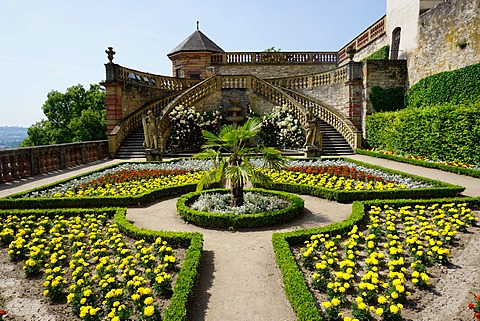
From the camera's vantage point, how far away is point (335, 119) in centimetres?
1958

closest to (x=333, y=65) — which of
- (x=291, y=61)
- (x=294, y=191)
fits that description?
(x=291, y=61)

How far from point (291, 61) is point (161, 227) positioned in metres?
23.6

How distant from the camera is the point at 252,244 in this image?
215 inches

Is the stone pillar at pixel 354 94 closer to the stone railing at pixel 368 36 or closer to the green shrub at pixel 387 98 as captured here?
the green shrub at pixel 387 98

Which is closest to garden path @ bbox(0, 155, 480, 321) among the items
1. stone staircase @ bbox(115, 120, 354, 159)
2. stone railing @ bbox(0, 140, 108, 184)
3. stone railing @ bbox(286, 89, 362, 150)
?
stone railing @ bbox(0, 140, 108, 184)

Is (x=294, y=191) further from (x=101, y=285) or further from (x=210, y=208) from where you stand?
(x=101, y=285)

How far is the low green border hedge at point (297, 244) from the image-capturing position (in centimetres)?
327

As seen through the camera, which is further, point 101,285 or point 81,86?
point 81,86

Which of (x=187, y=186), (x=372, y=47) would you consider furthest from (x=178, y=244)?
(x=372, y=47)

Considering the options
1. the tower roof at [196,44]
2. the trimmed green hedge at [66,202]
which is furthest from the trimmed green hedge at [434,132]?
the tower roof at [196,44]

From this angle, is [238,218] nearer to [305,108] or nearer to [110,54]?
[305,108]

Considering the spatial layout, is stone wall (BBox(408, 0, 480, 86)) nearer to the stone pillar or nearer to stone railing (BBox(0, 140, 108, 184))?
the stone pillar

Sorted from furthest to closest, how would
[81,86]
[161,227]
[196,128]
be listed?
1. [81,86]
2. [196,128]
3. [161,227]

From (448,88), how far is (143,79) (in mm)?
17180
